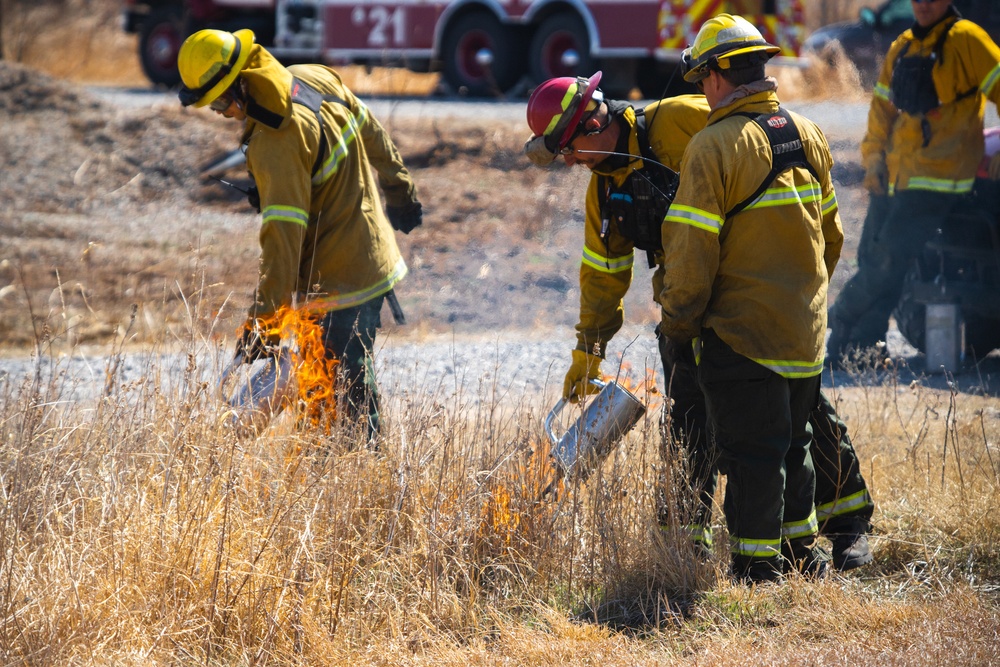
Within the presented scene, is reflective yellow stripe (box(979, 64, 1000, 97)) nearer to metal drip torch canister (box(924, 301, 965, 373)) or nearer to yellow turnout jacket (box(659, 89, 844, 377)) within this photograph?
metal drip torch canister (box(924, 301, 965, 373))

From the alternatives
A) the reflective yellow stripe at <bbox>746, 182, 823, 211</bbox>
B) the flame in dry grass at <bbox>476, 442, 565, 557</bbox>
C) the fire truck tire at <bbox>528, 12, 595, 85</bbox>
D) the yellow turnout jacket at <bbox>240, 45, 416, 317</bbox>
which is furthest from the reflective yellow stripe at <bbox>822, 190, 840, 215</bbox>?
the fire truck tire at <bbox>528, 12, 595, 85</bbox>

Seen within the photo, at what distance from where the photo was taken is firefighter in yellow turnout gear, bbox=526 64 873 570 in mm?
3436

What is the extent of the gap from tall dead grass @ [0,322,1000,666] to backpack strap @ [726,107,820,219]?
3.45 ft

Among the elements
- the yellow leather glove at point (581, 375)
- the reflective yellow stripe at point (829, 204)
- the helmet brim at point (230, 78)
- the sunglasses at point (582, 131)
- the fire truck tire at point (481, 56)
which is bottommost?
the yellow leather glove at point (581, 375)

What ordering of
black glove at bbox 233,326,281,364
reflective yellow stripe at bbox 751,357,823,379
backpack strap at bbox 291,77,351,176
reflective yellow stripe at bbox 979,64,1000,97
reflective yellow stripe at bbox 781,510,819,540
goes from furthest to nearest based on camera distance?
reflective yellow stripe at bbox 979,64,1000,97 < backpack strap at bbox 291,77,351,176 < black glove at bbox 233,326,281,364 < reflective yellow stripe at bbox 781,510,819,540 < reflective yellow stripe at bbox 751,357,823,379

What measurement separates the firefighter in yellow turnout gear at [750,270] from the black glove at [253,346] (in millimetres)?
1503

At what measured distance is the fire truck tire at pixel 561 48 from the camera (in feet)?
41.8

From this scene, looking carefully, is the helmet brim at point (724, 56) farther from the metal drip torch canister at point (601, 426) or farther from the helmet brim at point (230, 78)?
the helmet brim at point (230, 78)

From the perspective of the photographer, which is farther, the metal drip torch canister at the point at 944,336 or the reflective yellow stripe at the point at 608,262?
the metal drip torch canister at the point at 944,336

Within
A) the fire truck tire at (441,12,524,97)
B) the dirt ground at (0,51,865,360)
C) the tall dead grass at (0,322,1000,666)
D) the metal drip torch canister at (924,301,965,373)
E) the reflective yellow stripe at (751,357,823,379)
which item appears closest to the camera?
the tall dead grass at (0,322,1000,666)

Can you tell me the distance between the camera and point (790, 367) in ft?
10.4

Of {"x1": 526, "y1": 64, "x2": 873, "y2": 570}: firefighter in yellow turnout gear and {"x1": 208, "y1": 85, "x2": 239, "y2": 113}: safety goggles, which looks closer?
{"x1": 526, "y1": 64, "x2": 873, "y2": 570}: firefighter in yellow turnout gear

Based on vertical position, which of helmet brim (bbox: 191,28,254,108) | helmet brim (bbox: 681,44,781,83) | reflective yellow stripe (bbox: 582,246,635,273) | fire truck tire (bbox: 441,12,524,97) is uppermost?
fire truck tire (bbox: 441,12,524,97)

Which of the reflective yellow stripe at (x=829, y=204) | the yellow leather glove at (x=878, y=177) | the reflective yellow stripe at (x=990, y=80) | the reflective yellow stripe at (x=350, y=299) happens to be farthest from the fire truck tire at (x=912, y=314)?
the reflective yellow stripe at (x=350, y=299)
